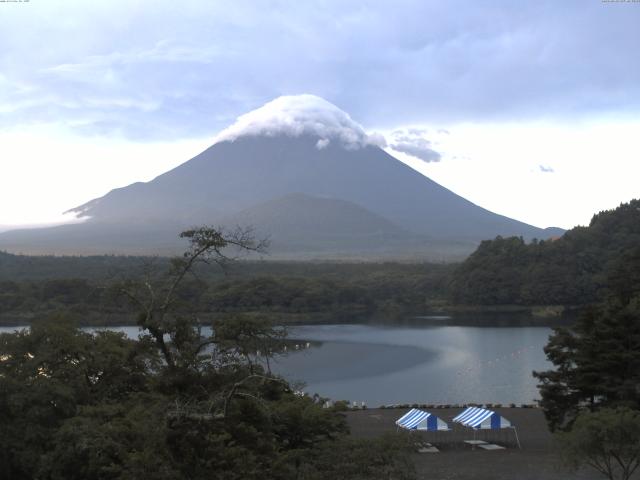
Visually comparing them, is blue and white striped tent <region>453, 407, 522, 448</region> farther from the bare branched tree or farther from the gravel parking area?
the bare branched tree

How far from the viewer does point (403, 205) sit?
15462 centimetres

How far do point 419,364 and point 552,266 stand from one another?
1257 inches

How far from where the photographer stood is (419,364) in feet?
102

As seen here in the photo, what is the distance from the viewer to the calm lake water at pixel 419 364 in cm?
2467

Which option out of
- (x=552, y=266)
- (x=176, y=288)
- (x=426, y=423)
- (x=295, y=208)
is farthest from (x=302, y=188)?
(x=176, y=288)

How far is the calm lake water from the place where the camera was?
24.7 meters

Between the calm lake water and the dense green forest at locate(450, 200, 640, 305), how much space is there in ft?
50.2

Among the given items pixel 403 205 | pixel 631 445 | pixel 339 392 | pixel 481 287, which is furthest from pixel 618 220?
pixel 403 205

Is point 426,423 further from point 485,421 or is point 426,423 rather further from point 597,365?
point 597,365

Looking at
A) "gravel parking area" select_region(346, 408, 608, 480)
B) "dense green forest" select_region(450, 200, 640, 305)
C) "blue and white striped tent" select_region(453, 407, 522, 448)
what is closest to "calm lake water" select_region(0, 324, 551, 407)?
"gravel parking area" select_region(346, 408, 608, 480)

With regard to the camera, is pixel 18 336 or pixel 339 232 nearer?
pixel 18 336

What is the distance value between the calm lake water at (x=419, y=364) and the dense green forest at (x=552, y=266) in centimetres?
1531

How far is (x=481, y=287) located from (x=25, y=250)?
75356 mm

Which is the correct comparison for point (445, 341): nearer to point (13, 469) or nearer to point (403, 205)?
point (13, 469)
